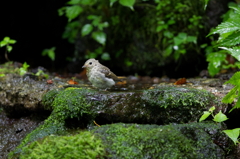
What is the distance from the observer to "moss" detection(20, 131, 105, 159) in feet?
8.71

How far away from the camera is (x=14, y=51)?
28.3 feet

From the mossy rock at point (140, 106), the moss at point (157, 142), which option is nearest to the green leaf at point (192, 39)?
the mossy rock at point (140, 106)

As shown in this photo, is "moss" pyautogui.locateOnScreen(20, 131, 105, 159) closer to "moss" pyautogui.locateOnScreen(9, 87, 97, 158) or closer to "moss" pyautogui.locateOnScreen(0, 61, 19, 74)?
"moss" pyautogui.locateOnScreen(9, 87, 97, 158)

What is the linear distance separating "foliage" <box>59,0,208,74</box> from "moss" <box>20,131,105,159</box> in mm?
4157

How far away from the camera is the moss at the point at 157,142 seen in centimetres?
282

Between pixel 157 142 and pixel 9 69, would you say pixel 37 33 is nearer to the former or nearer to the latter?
pixel 9 69

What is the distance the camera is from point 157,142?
2.91 metres

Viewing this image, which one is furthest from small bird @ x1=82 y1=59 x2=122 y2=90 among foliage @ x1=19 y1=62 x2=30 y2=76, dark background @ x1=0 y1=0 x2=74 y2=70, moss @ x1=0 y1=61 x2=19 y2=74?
dark background @ x1=0 y1=0 x2=74 y2=70

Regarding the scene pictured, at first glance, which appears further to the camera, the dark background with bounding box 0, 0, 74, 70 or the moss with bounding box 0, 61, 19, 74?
the dark background with bounding box 0, 0, 74, 70

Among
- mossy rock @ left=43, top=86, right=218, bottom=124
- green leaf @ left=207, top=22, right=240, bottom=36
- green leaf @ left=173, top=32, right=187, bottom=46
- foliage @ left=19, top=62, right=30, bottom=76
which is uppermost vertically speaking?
green leaf @ left=207, top=22, right=240, bottom=36

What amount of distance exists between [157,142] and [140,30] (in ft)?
16.8

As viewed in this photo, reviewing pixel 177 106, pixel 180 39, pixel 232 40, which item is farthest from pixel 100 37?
pixel 232 40

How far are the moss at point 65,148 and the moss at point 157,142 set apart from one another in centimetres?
13

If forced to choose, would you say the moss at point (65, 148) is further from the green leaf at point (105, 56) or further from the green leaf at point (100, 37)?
the green leaf at point (105, 56)
